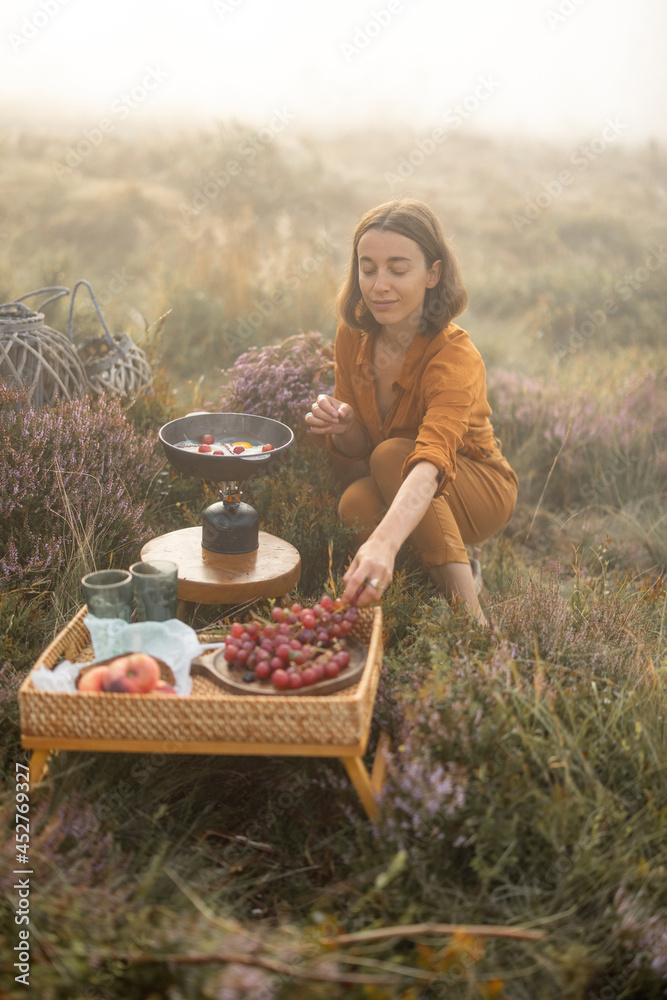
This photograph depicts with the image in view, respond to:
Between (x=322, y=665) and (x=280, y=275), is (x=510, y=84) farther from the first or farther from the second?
(x=322, y=665)

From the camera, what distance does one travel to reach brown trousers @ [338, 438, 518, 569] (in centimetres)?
304

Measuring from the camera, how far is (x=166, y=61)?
14023 millimetres

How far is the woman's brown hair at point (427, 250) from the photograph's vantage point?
3.00m

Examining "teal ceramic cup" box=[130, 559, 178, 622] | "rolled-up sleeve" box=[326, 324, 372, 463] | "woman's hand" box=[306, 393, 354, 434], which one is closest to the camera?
"teal ceramic cup" box=[130, 559, 178, 622]

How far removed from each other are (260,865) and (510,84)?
17.2 metres

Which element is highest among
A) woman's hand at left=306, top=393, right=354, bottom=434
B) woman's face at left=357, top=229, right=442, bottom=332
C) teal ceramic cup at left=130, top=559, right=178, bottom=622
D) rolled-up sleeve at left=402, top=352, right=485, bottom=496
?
woman's face at left=357, top=229, right=442, bottom=332

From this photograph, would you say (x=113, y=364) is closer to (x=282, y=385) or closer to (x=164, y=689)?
(x=282, y=385)

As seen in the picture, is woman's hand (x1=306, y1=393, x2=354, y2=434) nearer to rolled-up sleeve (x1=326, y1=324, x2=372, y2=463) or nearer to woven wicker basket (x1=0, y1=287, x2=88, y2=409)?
rolled-up sleeve (x1=326, y1=324, x2=372, y2=463)

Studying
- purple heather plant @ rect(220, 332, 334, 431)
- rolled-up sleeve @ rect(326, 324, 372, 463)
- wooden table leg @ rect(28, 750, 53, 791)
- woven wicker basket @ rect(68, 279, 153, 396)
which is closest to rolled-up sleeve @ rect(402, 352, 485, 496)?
rolled-up sleeve @ rect(326, 324, 372, 463)

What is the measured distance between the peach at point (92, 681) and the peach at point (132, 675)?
3 centimetres

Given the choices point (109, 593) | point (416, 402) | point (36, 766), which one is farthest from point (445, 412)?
point (36, 766)

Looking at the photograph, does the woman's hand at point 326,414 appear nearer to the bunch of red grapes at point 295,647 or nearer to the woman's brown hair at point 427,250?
the woman's brown hair at point 427,250

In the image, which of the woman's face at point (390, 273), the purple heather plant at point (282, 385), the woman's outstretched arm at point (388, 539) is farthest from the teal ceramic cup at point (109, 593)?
the purple heather plant at point (282, 385)

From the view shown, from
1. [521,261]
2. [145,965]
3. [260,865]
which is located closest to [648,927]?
[260,865]
